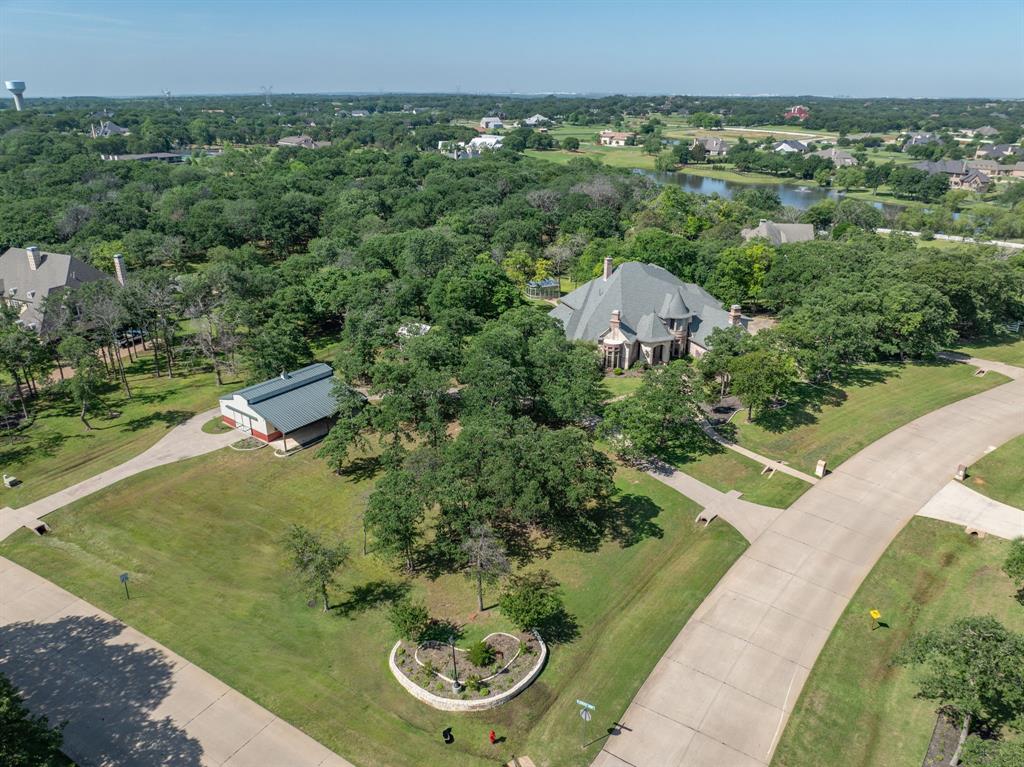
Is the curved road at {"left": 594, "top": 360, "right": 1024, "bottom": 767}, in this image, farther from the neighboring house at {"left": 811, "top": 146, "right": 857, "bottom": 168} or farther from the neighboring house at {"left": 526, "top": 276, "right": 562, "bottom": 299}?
the neighboring house at {"left": 811, "top": 146, "right": 857, "bottom": 168}

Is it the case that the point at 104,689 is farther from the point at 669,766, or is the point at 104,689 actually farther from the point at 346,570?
the point at 669,766

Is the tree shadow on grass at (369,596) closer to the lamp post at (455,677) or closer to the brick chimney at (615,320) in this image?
the lamp post at (455,677)

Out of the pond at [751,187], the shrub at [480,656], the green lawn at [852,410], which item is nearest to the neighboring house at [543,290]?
the green lawn at [852,410]

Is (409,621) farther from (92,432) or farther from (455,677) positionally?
(92,432)

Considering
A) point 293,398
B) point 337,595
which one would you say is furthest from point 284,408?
point 337,595

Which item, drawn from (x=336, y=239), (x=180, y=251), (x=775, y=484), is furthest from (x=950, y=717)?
(x=180, y=251)

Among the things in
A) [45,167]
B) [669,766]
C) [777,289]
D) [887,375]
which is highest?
[45,167]
